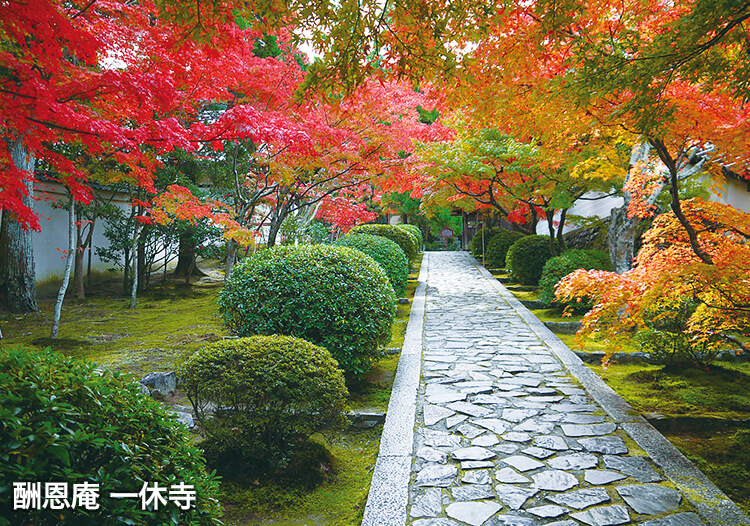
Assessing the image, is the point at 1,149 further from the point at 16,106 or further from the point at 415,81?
the point at 415,81

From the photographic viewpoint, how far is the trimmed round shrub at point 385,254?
39.1 ft

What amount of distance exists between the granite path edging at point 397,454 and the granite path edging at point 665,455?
92.7 inches

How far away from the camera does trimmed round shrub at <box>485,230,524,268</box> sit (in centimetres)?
2098

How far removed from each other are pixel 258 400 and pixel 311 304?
2.02m

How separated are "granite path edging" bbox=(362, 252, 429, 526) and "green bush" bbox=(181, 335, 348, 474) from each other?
0.69 metres

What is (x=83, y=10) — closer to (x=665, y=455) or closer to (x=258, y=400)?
(x=258, y=400)

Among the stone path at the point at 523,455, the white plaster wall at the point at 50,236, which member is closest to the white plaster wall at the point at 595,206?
the stone path at the point at 523,455

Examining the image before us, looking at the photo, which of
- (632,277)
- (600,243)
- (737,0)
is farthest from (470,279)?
(737,0)

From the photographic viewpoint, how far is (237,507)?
3.74m

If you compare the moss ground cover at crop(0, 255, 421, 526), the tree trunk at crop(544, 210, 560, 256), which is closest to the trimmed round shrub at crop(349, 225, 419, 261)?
the moss ground cover at crop(0, 255, 421, 526)

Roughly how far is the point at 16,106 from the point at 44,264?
444 inches

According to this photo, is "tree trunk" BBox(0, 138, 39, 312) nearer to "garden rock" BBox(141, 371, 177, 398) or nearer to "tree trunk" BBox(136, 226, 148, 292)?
"tree trunk" BBox(136, 226, 148, 292)

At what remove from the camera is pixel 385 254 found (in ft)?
39.7

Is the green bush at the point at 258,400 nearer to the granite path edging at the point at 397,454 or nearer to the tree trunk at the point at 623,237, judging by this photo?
the granite path edging at the point at 397,454
